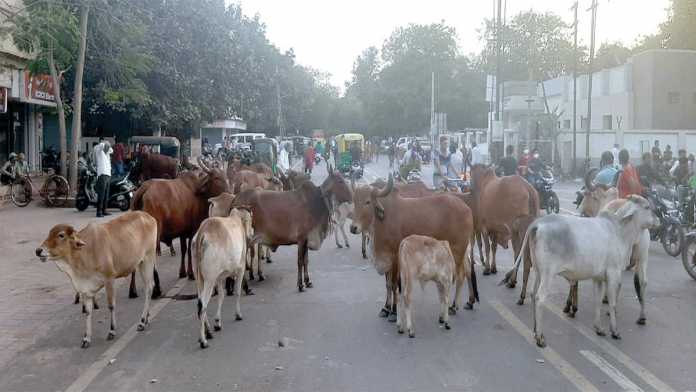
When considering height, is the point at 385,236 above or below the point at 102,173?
below

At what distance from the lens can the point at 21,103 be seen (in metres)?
29.0

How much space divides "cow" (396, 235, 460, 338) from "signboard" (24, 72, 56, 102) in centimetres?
2055

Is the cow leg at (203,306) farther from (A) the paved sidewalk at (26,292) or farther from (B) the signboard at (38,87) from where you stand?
(B) the signboard at (38,87)

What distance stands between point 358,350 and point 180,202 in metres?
4.61

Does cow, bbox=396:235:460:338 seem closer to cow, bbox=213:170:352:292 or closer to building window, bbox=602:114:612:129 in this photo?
cow, bbox=213:170:352:292

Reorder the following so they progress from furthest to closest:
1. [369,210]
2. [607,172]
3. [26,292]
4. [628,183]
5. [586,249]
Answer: [607,172] < [628,183] < [26,292] < [369,210] < [586,249]

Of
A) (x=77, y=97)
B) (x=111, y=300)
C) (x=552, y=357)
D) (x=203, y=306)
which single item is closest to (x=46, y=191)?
(x=77, y=97)

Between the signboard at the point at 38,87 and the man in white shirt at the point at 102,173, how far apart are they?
7.89 m

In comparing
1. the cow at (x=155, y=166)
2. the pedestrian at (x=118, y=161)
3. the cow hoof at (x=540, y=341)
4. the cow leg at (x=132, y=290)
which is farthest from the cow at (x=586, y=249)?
the pedestrian at (x=118, y=161)

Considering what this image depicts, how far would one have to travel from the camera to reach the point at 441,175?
16.0 meters

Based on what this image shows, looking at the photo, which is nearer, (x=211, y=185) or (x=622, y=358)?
(x=622, y=358)

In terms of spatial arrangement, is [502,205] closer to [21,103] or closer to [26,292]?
[26,292]

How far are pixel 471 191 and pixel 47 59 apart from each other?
14.8 meters

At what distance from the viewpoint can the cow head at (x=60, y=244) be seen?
24.0 feet
